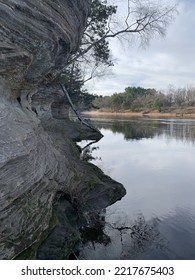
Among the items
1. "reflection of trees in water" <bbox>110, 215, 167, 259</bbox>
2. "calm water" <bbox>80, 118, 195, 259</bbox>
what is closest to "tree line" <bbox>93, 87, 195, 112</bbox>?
"calm water" <bbox>80, 118, 195, 259</bbox>

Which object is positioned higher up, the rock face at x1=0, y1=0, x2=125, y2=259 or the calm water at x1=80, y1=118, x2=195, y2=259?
the rock face at x1=0, y1=0, x2=125, y2=259

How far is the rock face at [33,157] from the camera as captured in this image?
20.4ft

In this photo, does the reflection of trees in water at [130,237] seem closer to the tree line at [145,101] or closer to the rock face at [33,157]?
the rock face at [33,157]

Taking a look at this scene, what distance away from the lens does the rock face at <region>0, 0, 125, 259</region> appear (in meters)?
6.21

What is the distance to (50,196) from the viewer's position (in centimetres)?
798

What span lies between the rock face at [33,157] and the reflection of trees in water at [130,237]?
71cm

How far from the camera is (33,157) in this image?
7.31m

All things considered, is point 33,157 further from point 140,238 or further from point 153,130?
point 153,130

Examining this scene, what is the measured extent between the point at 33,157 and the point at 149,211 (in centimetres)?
694

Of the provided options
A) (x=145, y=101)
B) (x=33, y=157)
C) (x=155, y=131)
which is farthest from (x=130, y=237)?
(x=145, y=101)

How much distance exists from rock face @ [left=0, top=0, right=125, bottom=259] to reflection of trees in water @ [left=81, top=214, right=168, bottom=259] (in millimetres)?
712

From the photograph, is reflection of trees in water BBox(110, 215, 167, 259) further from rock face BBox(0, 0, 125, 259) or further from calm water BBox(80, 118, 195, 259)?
rock face BBox(0, 0, 125, 259)

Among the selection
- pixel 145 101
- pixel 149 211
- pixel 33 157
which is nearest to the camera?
pixel 33 157
